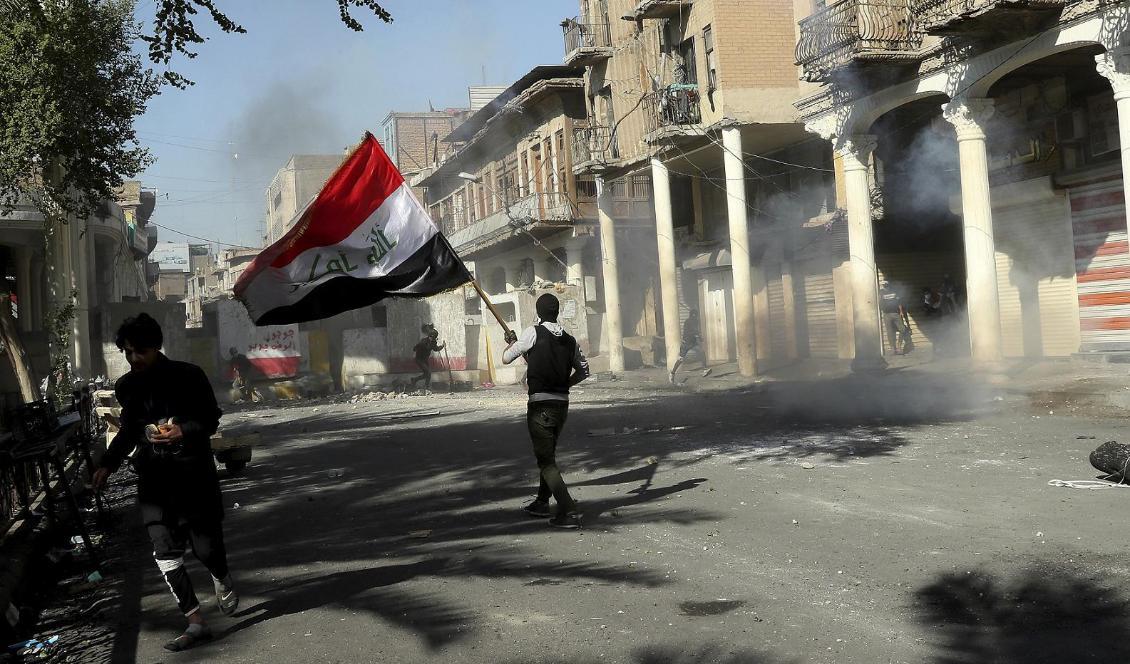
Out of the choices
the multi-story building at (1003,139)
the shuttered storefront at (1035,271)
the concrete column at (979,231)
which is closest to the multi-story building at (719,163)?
the multi-story building at (1003,139)

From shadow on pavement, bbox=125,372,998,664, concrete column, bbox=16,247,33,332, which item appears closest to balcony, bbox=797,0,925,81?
shadow on pavement, bbox=125,372,998,664

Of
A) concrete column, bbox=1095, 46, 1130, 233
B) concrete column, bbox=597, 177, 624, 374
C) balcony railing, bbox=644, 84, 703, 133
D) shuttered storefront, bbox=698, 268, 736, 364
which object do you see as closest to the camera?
concrete column, bbox=1095, 46, 1130, 233

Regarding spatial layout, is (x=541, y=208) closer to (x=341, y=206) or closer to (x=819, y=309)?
(x=819, y=309)

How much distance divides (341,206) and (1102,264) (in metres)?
14.1

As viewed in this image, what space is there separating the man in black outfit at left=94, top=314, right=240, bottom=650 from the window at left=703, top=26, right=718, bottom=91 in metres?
20.0

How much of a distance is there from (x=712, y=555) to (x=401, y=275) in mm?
3497

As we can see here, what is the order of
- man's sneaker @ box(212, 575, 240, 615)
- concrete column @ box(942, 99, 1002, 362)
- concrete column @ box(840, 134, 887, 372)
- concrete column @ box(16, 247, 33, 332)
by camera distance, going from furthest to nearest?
concrete column @ box(16, 247, 33, 332)
concrete column @ box(840, 134, 887, 372)
concrete column @ box(942, 99, 1002, 362)
man's sneaker @ box(212, 575, 240, 615)

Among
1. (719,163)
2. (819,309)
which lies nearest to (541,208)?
(719,163)

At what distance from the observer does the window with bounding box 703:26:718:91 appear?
23797mm

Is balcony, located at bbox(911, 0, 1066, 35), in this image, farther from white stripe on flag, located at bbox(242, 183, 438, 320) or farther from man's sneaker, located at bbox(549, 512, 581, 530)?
man's sneaker, located at bbox(549, 512, 581, 530)

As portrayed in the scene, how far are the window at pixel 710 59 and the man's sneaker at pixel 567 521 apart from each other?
18020 millimetres

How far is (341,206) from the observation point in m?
8.24

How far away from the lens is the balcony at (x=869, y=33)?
58.3 feet

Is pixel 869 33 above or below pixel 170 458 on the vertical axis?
above
